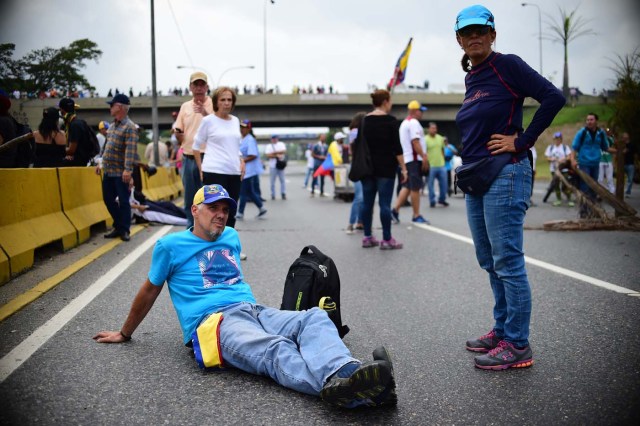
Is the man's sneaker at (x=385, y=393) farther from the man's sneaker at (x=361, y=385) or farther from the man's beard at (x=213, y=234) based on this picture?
the man's beard at (x=213, y=234)

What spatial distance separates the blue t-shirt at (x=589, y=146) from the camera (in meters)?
12.9

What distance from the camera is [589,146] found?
1290cm

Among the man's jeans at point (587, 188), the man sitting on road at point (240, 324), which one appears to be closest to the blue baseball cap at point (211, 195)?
the man sitting on road at point (240, 324)

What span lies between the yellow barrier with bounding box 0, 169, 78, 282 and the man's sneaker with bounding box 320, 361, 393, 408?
4.28 m

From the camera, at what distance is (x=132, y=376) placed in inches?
140

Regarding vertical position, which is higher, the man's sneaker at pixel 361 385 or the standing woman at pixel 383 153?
the standing woman at pixel 383 153

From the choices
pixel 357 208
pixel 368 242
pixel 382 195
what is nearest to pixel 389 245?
pixel 368 242

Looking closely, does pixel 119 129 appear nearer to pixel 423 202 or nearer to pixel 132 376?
pixel 132 376

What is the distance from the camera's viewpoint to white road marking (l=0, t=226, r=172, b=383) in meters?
3.74

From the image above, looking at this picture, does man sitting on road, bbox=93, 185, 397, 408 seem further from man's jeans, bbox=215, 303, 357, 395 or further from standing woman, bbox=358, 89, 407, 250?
standing woman, bbox=358, 89, 407, 250

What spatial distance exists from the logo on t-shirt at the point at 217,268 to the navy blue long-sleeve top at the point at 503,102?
1.65 metres

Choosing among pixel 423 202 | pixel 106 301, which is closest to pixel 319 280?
pixel 106 301

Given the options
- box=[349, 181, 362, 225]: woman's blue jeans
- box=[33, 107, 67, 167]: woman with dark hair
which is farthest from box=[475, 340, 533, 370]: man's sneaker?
box=[33, 107, 67, 167]: woman with dark hair

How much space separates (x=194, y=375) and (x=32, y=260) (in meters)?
3.83
